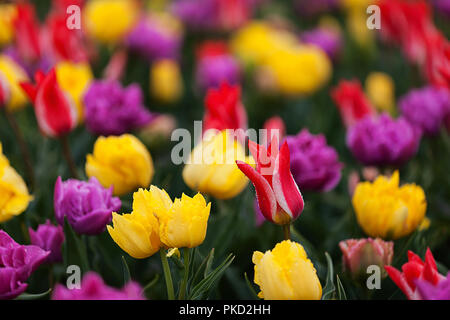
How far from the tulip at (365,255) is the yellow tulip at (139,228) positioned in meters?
0.27

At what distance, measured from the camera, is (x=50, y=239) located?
794mm

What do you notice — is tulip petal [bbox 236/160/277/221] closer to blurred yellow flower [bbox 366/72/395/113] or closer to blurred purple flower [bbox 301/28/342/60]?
blurred yellow flower [bbox 366/72/395/113]

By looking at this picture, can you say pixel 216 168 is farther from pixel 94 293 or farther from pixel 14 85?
pixel 14 85

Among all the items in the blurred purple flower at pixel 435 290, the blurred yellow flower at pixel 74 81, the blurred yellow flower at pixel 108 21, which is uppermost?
the blurred yellow flower at pixel 108 21

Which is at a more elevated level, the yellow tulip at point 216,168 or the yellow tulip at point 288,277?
the yellow tulip at point 216,168

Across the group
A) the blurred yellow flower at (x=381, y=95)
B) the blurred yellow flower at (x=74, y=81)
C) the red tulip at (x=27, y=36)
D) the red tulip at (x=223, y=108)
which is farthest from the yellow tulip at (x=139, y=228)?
the blurred yellow flower at (x=381, y=95)

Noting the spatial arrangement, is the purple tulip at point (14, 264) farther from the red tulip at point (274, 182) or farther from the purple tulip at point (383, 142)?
the purple tulip at point (383, 142)

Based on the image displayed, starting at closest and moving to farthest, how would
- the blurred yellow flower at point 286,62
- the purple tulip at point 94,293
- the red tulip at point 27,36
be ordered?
the purple tulip at point 94,293, the red tulip at point 27,36, the blurred yellow flower at point 286,62

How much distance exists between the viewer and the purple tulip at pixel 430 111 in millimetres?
→ 1157

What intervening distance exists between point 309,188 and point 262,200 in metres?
0.20

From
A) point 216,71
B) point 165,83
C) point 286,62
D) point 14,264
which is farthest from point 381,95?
point 14,264

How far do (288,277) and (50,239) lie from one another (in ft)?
1.20

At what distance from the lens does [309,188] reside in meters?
0.90

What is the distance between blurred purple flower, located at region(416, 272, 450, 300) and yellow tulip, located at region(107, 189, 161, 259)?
0.29 metres
